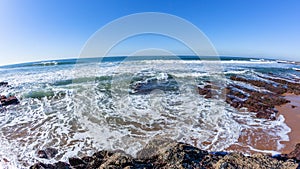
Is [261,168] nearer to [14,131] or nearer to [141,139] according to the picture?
[141,139]

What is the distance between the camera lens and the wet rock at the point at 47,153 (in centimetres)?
452

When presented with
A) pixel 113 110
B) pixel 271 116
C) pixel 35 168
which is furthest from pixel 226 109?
pixel 35 168

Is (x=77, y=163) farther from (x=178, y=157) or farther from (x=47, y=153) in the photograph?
(x=178, y=157)

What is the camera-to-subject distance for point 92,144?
514 centimetres

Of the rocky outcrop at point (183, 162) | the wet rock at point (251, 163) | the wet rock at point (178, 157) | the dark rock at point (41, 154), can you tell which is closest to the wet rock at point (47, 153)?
the dark rock at point (41, 154)

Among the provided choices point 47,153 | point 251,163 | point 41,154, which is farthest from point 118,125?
point 251,163

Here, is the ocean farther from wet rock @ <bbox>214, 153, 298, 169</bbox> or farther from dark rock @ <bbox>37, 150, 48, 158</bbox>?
wet rock @ <bbox>214, 153, 298, 169</bbox>

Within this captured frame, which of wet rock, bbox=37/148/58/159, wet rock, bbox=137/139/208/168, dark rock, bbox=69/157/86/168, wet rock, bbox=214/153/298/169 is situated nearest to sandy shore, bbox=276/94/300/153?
wet rock, bbox=214/153/298/169

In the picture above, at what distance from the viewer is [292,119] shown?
705 centimetres

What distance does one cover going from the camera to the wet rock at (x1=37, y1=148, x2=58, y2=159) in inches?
178

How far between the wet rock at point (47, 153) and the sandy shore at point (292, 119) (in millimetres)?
5788

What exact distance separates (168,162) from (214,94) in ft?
28.3

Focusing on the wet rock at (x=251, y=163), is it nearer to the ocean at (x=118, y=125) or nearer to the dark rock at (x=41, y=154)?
the ocean at (x=118, y=125)

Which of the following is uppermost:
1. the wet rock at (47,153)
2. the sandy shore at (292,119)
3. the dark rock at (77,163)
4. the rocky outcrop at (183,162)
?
the rocky outcrop at (183,162)
